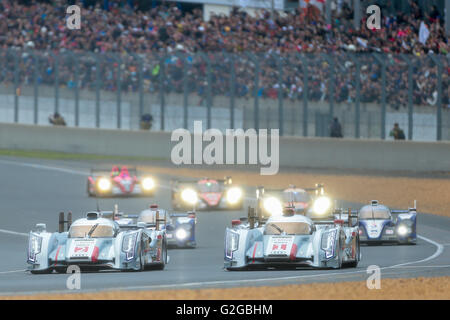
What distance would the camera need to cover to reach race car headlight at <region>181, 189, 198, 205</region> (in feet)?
96.3

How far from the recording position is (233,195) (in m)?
29.8

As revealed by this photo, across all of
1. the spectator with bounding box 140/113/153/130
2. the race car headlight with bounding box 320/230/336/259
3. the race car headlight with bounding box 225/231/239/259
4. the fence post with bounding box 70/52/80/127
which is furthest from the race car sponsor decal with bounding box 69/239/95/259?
the fence post with bounding box 70/52/80/127

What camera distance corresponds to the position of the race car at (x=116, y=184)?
107 feet

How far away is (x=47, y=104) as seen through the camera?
151 ft

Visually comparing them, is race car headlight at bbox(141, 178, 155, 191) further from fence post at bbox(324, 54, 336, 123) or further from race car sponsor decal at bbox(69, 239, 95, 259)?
race car sponsor decal at bbox(69, 239, 95, 259)

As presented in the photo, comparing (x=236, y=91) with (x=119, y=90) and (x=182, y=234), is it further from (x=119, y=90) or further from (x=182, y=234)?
(x=182, y=234)

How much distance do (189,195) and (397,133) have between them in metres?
9.45

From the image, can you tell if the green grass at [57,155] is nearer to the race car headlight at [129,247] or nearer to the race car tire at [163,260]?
the race car tire at [163,260]

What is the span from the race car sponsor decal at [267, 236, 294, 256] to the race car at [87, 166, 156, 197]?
1478cm

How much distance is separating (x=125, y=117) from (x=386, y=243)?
20660 mm

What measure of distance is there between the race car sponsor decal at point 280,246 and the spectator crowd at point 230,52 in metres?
17.0

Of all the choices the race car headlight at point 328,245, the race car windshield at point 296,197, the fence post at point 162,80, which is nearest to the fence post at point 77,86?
the fence post at point 162,80

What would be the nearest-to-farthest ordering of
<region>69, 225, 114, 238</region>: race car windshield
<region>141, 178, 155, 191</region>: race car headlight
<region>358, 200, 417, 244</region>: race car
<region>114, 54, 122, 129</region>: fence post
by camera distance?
<region>69, 225, 114, 238</region>: race car windshield
<region>358, 200, 417, 244</region>: race car
<region>141, 178, 155, 191</region>: race car headlight
<region>114, 54, 122, 129</region>: fence post
